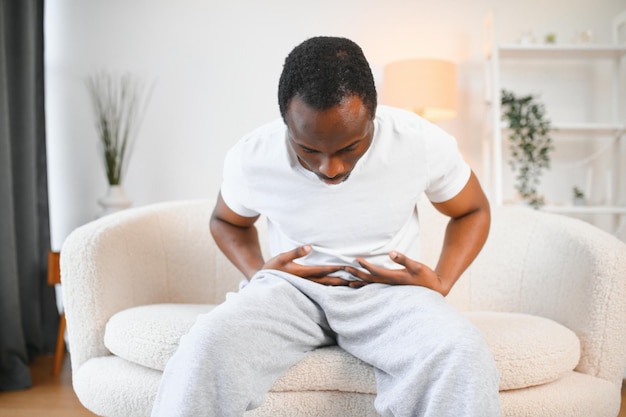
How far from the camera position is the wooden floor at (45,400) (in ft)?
6.73

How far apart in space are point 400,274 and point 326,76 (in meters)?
0.39

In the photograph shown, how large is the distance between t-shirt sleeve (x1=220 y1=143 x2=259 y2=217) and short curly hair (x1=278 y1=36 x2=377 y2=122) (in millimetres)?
241

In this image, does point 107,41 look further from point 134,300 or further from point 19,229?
point 134,300

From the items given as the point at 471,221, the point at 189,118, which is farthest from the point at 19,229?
the point at 471,221

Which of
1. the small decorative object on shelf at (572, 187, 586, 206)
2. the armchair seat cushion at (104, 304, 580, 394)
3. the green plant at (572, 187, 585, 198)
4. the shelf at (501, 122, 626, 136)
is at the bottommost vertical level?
the armchair seat cushion at (104, 304, 580, 394)

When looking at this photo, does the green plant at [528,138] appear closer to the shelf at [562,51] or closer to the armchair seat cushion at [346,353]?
the shelf at [562,51]

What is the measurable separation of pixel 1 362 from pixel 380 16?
85.0 inches

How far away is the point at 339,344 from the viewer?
1.26m

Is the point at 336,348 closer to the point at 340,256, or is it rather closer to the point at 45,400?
the point at 340,256

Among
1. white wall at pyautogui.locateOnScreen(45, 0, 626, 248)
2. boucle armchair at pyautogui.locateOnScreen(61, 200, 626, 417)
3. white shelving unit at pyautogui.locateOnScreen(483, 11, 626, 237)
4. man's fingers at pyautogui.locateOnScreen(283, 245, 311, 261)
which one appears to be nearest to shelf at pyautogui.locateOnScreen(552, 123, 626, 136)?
white shelving unit at pyautogui.locateOnScreen(483, 11, 626, 237)

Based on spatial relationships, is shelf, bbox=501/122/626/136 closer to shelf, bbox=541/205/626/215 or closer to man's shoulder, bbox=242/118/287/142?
shelf, bbox=541/205/626/215

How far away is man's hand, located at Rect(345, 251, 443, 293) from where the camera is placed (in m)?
1.24

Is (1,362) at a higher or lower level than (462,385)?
lower

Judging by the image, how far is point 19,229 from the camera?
2.64 metres
